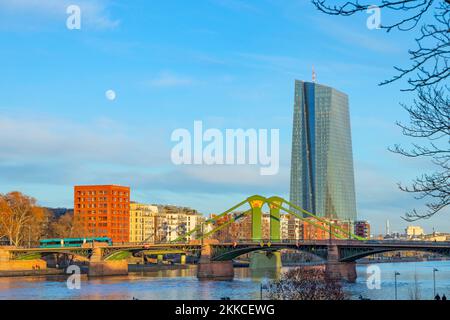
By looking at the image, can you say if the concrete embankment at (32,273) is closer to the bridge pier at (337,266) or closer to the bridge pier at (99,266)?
the bridge pier at (99,266)

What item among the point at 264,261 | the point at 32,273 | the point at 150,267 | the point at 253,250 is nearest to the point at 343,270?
the point at 253,250

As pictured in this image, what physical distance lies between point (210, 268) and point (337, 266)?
22.7 metres

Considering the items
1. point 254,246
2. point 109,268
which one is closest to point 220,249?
point 254,246

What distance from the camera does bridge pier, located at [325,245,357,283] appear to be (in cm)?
10669

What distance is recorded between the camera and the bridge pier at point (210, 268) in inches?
4692

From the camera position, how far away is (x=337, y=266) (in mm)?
108688

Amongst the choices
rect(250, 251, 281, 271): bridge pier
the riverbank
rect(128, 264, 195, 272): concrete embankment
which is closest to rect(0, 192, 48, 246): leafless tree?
the riverbank

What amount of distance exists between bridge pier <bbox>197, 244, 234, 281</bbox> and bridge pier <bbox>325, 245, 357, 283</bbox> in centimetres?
1802

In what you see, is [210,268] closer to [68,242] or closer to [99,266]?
[99,266]

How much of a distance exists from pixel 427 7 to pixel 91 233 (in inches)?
7309

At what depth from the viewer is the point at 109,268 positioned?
410ft

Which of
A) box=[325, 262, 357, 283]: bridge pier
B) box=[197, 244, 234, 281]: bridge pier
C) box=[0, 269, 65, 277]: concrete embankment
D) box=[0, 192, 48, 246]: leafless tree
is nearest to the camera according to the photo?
box=[325, 262, 357, 283]: bridge pier

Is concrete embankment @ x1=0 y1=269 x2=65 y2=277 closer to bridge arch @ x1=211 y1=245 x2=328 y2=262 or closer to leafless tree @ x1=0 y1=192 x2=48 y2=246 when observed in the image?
leafless tree @ x1=0 y1=192 x2=48 y2=246
